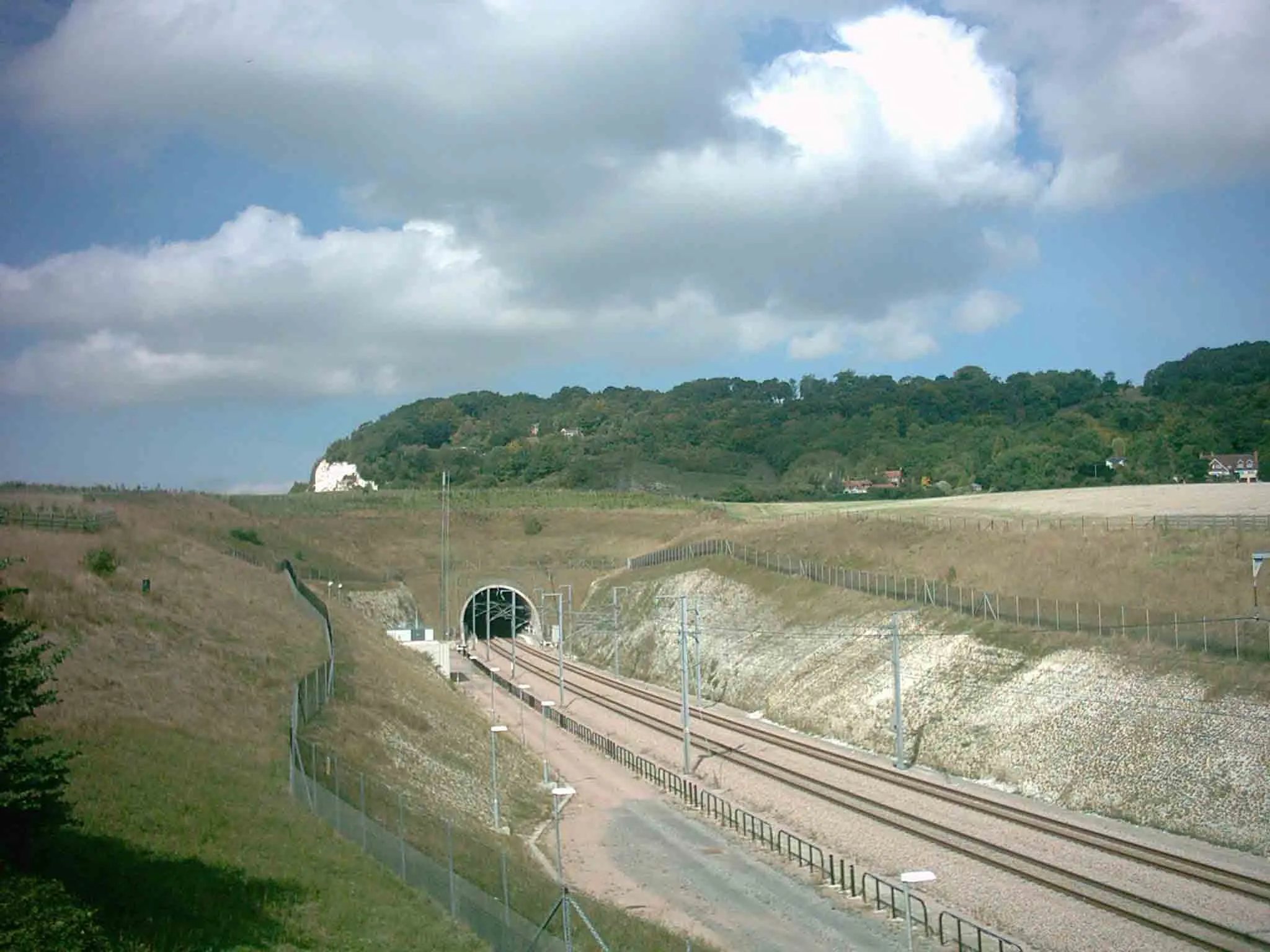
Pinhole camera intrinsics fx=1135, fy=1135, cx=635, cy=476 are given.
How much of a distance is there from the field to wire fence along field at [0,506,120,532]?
64233 mm

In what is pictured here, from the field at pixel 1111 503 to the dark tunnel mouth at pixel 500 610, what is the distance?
3472 centimetres

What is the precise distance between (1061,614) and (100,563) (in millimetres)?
39712

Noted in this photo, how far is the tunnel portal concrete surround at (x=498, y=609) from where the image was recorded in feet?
362

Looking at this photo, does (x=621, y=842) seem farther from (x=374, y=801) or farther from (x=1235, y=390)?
(x=1235, y=390)

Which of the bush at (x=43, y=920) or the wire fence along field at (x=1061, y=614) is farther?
the wire fence along field at (x=1061, y=614)

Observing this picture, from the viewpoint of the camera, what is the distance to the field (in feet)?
250

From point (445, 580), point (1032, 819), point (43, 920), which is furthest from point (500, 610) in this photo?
point (43, 920)

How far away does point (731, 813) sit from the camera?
36.6m

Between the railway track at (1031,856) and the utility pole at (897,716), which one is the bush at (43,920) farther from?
the utility pole at (897,716)

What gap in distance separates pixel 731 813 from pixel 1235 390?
158641mm

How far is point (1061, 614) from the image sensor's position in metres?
47.7

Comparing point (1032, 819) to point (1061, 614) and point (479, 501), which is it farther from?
point (479, 501)

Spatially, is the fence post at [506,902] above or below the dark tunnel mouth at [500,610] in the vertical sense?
above

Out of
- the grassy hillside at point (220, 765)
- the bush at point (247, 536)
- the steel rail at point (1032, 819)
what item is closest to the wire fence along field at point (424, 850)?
the grassy hillside at point (220, 765)
